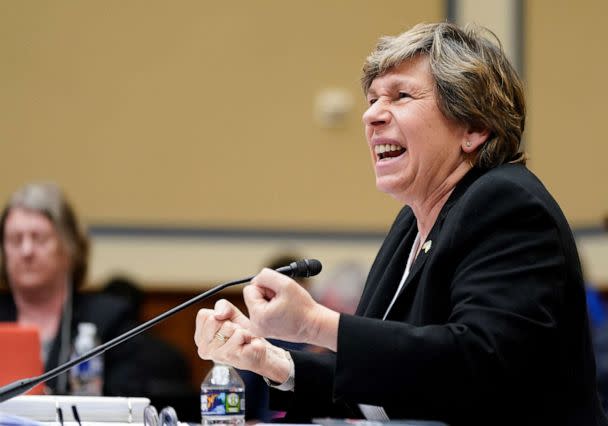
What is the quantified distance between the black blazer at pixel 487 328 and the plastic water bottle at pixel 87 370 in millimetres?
2057

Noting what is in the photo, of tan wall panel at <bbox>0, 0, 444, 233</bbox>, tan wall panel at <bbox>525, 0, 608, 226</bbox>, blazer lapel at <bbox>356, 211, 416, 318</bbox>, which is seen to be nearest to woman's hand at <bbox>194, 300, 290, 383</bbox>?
blazer lapel at <bbox>356, 211, 416, 318</bbox>

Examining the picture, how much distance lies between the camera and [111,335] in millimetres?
4352

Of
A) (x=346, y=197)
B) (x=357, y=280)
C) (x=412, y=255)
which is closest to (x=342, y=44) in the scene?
(x=346, y=197)

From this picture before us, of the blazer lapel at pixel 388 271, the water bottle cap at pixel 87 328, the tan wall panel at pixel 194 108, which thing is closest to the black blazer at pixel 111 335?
the water bottle cap at pixel 87 328

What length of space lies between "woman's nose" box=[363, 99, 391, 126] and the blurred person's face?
2451 millimetres

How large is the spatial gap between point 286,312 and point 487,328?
0.36 m

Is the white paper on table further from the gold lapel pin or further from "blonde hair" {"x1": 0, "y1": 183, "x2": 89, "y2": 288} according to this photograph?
"blonde hair" {"x1": 0, "y1": 183, "x2": 89, "y2": 288}

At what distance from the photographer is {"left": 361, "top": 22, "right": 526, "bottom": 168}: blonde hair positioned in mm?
2322

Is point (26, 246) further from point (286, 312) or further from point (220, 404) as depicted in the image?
point (286, 312)

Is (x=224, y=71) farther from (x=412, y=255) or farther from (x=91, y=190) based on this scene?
(x=412, y=255)

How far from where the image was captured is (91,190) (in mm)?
6953

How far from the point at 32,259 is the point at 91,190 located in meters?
2.47

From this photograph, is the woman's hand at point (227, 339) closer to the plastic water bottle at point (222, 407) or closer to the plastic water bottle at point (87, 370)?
the plastic water bottle at point (222, 407)

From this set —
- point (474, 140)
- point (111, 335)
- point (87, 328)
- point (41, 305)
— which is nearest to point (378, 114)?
point (474, 140)
